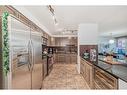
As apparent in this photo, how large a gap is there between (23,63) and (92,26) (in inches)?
216

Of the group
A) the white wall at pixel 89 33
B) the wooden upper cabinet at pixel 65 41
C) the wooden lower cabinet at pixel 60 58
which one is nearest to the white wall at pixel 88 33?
the white wall at pixel 89 33

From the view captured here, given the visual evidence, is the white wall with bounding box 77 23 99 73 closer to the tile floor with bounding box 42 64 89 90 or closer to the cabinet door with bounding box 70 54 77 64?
the tile floor with bounding box 42 64 89 90

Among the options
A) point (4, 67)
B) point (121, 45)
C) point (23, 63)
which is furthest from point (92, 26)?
point (121, 45)

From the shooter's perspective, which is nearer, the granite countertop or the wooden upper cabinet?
the granite countertop

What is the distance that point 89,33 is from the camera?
24.7ft

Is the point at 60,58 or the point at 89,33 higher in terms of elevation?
the point at 89,33

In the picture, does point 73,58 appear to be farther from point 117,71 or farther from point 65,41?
point 117,71

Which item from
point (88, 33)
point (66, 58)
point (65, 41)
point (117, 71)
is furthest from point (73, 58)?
point (117, 71)

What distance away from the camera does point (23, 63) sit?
271 cm

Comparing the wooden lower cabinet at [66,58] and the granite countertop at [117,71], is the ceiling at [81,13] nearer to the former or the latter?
the granite countertop at [117,71]

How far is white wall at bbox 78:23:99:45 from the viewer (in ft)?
24.6

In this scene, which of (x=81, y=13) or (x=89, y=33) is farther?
(x=89, y=33)

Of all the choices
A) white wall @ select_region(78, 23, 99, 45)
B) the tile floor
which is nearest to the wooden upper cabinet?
white wall @ select_region(78, 23, 99, 45)

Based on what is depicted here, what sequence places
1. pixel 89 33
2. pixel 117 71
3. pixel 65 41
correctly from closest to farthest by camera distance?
pixel 117 71 → pixel 89 33 → pixel 65 41
